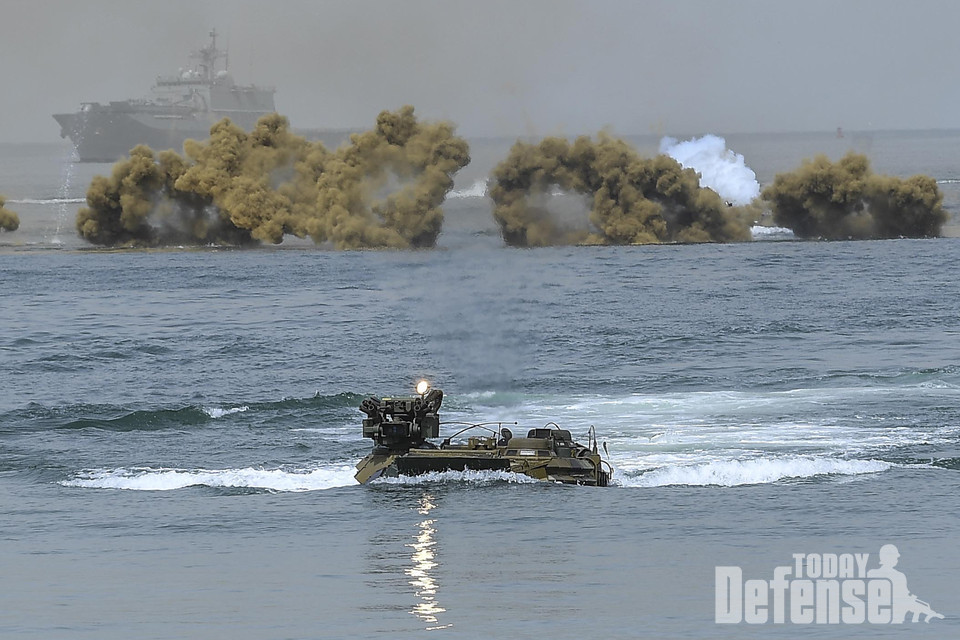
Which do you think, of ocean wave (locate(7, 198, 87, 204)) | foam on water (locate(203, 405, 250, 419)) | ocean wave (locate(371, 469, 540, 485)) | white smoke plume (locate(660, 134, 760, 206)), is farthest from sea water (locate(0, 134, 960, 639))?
ocean wave (locate(7, 198, 87, 204))

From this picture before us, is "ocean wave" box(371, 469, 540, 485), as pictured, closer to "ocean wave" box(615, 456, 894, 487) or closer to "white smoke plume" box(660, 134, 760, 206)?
"ocean wave" box(615, 456, 894, 487)

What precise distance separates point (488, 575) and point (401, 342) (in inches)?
1280

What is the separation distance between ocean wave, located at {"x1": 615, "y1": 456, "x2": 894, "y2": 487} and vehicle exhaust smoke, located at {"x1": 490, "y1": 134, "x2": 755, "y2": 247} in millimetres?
48654

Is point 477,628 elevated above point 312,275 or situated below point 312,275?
below

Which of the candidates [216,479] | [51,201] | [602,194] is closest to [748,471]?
[216,479]

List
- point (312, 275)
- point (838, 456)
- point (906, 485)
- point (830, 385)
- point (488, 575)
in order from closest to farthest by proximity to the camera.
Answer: point (488, 575) → point (906, 485) → point (838, 456) → point (830, 385) → point (312, 275)

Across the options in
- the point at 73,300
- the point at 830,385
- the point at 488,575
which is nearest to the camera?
the point at 488,575

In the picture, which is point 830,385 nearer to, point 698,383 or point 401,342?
point 698,383

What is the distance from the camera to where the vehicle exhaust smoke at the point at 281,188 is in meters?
89.0

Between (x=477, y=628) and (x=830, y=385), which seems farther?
(x=830, y=385)

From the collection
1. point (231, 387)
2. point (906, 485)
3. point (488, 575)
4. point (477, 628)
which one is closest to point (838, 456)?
point (906, 485)

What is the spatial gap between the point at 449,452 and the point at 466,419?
982 cm

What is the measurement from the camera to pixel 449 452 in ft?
123

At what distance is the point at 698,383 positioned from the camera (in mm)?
52656
